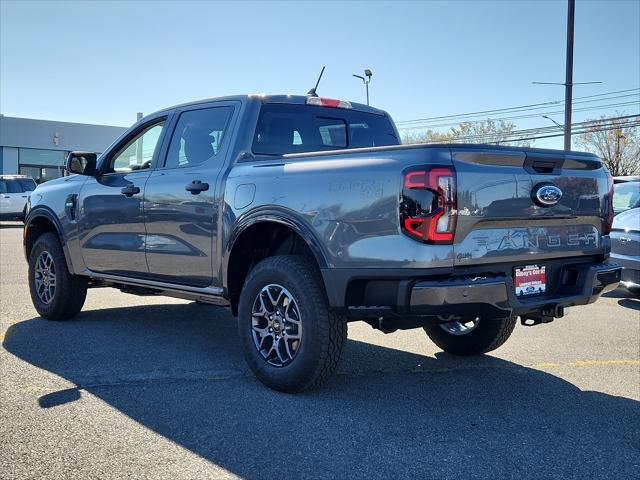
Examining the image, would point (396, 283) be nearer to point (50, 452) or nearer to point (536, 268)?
point (536, 268)

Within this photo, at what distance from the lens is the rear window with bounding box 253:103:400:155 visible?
512 centimetres

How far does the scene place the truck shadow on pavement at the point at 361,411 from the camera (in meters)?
3.26

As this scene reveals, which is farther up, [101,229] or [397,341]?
[101,229]

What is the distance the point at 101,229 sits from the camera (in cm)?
594

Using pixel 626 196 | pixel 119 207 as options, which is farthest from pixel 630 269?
pixel 119 207

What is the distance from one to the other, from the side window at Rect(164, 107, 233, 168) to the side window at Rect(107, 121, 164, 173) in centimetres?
26

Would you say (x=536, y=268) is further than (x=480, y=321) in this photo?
No

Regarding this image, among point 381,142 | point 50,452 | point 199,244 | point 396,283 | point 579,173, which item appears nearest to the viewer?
point 50,452

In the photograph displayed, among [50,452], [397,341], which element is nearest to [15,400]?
[50,452]

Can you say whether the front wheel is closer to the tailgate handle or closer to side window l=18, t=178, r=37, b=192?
the tailgate handle

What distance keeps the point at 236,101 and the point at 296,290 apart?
5.71 ft

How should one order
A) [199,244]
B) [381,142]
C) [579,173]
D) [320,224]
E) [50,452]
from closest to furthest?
1. [50,452]
2. [320,224]
3. [579,173]
4. [199,244]
5. [381,142]

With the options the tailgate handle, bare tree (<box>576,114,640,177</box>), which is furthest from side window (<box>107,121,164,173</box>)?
bare tree (<box>576,114,640,177</box>)

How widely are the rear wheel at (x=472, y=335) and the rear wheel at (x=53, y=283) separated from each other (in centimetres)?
335
